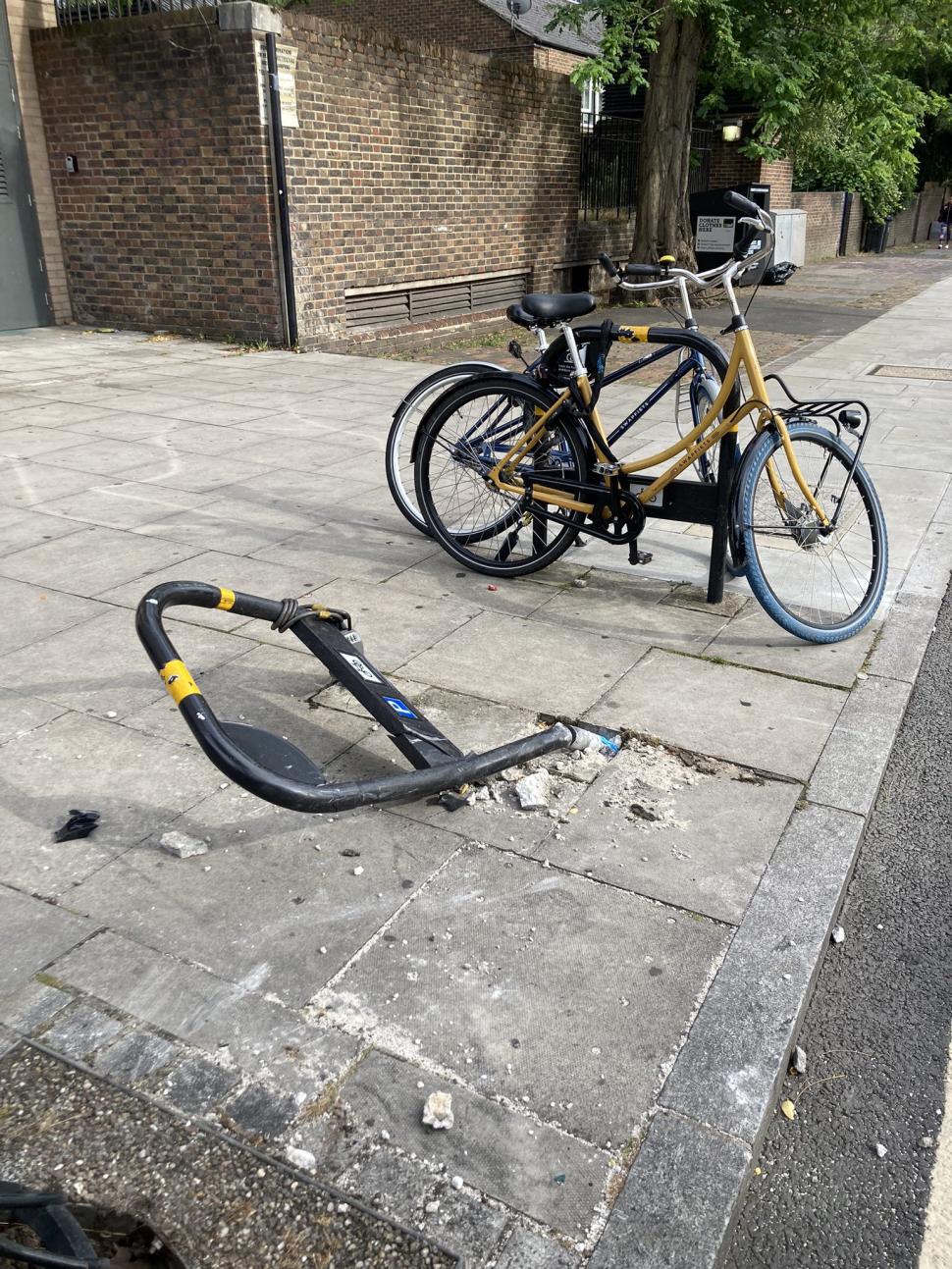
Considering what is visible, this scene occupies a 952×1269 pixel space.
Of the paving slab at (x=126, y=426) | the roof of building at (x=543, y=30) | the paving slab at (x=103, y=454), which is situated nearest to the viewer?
the paving slab at (x=103, y=454)

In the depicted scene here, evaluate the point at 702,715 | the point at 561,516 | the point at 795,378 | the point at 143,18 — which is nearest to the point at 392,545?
the point at 561,516

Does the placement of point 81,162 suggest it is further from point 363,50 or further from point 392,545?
point 392,545

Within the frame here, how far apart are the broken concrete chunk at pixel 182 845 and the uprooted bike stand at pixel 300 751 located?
1.17 ft

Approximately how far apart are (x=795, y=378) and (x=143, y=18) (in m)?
7.34

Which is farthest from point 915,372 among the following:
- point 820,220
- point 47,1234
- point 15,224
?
point 820,220

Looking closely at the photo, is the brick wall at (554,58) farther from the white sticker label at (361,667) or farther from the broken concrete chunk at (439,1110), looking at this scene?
the broken concrete chunk at (439,1110)

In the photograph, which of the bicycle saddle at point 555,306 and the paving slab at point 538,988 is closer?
the paving slab at point 538,988

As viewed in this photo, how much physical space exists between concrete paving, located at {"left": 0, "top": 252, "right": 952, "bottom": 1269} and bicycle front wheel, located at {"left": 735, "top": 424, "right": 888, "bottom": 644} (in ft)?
0.51

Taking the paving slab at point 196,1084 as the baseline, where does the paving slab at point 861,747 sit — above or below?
below

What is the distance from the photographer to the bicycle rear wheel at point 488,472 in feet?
15.9

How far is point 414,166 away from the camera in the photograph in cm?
1286

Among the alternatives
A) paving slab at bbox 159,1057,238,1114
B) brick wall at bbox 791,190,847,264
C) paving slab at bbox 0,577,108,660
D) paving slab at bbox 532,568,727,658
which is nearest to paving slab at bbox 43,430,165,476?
paving slab at bbox 0,577,108,660

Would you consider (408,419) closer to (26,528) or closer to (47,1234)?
(26,528)

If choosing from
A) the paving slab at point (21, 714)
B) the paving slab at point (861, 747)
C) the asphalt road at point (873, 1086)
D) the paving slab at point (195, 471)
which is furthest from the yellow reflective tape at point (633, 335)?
the paving slab at point (195, 471)
